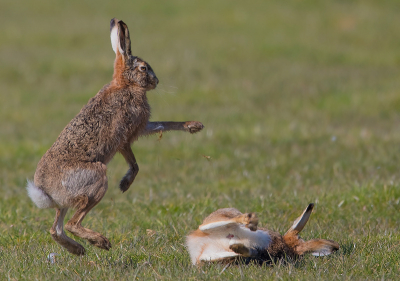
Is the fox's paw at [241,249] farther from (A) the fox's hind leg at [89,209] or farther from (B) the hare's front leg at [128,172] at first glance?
(B) the hare's front leg at [128,172]

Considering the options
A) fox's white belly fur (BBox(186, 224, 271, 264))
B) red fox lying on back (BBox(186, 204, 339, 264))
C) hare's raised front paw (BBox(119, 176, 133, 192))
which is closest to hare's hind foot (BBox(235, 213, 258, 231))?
red fox lying on back (BBox(186, 204, 339, 264))

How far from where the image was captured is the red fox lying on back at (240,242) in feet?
12.5

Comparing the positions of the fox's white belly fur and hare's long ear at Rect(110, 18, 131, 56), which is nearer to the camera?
the fox's white belly fur

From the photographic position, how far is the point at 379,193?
19.8 ft

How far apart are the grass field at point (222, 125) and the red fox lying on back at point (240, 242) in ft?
0.34

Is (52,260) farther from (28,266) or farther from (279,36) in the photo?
(279,36)

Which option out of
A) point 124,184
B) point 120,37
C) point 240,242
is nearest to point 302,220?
point 240,242

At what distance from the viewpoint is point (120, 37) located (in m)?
4.56

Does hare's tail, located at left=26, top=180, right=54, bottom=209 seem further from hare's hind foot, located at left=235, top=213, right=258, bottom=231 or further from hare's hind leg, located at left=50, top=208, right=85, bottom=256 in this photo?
hare's hind foot, located at left=235, top=213, right=258, bottom=231

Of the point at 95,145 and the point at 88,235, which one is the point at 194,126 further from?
the point at 88,235

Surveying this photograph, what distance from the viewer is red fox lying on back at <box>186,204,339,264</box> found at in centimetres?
382

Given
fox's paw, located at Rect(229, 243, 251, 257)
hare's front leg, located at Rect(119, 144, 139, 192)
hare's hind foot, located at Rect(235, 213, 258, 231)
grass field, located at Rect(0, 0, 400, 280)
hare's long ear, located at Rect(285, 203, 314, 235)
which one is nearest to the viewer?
hare's hind foot, located at Rect(235, 213, 258, 231)

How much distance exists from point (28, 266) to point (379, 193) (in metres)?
3.68

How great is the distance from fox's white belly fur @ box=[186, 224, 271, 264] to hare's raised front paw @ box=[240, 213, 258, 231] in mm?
144
